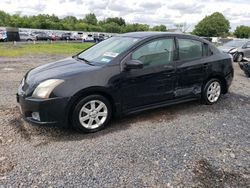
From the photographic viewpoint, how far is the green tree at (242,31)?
8317 centimetres

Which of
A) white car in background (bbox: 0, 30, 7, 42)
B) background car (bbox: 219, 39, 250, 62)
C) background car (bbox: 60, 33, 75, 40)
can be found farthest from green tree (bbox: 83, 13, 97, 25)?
background car (bbox: 219, 39, 250, 62)

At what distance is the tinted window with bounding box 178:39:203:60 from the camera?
5086mm

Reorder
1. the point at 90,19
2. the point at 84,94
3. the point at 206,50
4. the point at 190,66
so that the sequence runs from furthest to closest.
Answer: the point at 90,19 < the point at 206,50 < the point at 190,66 < the point at 84,94

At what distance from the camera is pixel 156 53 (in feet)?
15.6

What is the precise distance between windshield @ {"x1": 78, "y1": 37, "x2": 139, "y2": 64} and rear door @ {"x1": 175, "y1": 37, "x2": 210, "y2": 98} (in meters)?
0.99

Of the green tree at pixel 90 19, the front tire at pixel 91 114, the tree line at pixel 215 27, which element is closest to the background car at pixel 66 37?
the tree line at pixel 215 27

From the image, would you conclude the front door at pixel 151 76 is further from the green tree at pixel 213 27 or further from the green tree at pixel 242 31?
the green tree at pixel 242 31

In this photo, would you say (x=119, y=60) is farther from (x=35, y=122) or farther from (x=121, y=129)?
(x=35, y=122)

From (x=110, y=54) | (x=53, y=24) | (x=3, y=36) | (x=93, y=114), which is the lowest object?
(x=93, y=114)

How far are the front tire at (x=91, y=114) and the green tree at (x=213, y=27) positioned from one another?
8083 cm

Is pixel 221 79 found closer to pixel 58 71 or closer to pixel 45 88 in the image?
pixel 58 71

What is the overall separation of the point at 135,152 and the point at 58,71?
69.5 inches

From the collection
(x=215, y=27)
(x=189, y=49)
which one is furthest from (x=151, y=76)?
(x=215, y=27)

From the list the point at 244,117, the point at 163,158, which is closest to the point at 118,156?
the point at 163,158
